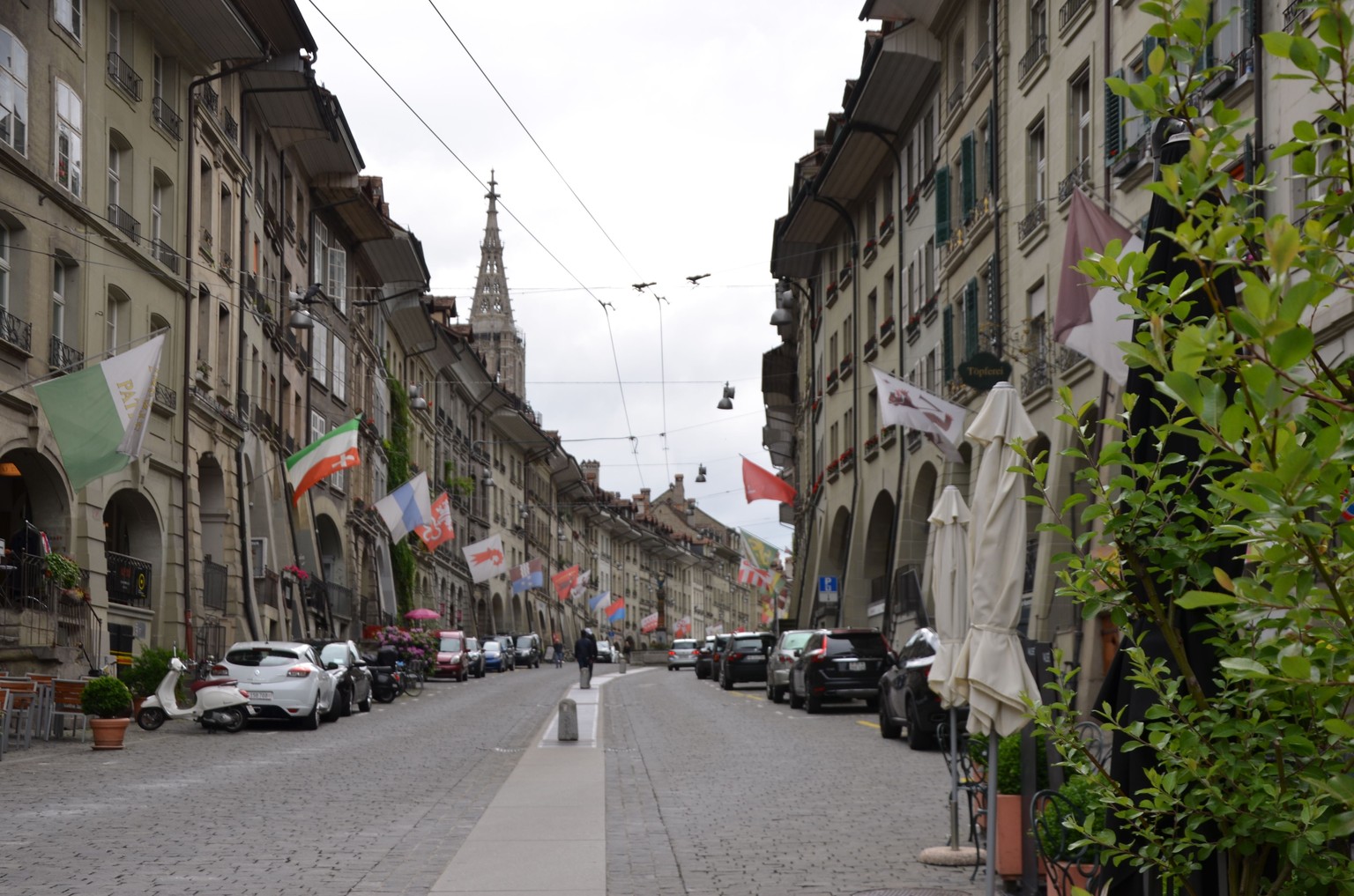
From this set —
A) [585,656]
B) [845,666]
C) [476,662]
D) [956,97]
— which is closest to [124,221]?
[845,666]

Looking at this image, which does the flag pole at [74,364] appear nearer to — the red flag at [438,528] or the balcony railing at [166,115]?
the balcony railing at [166,115]

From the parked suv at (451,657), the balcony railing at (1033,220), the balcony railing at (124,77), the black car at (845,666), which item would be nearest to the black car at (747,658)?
the parked suv at (451,657)

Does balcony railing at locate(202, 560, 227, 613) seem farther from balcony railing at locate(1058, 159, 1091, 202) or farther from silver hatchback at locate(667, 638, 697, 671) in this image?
silver hatchback at locate(667, 638, 697, 671)

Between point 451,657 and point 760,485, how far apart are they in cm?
1264

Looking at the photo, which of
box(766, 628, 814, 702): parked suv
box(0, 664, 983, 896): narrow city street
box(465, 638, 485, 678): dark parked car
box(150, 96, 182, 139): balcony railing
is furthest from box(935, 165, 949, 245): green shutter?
box(465, 638, 485, 678): dark parked car

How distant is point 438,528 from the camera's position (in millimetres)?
46812

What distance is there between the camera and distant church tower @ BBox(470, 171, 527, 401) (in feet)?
432

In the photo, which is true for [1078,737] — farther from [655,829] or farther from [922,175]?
[922,175]

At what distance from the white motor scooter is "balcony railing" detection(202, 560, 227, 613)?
1006 centimetres

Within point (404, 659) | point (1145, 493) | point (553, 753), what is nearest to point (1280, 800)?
point (1145, 493)

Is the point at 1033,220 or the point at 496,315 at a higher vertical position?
the point at 496,315

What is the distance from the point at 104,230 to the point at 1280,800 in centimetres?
2831

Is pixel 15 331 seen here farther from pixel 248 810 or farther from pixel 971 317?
pixel 971 317

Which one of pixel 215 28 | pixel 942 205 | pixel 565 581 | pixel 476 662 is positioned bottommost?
pixel 476 662
